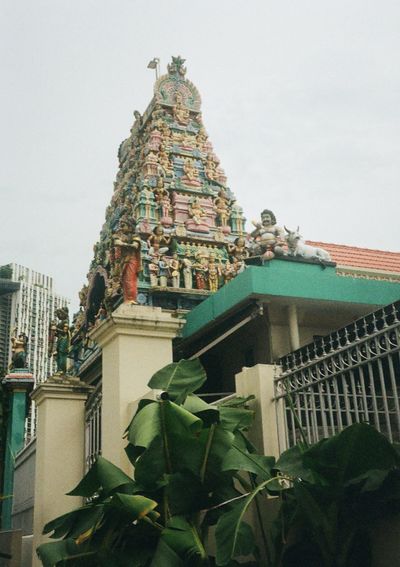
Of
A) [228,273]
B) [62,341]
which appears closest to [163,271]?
[228,273]

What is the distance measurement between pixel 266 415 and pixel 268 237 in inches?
258

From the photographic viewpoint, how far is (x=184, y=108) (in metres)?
21.6

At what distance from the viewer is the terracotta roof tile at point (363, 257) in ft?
54.4

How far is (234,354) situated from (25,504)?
17.9 feet

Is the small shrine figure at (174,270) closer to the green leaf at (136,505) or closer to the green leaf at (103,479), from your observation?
the green leaf at (103,479)

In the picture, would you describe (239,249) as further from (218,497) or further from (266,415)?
(218,497)

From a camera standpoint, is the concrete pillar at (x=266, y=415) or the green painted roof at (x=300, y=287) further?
the green painted roof at (x=300, y=287)

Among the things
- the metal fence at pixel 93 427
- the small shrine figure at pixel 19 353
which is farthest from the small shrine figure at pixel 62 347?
the small shrine figure at pixel 19 353

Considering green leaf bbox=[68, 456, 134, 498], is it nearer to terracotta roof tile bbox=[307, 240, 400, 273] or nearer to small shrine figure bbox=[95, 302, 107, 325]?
terracotta roof tile bbox=[307, 240, 400, 273]

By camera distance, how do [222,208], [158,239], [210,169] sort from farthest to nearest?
[210,169]
[222,208]
[158,239]

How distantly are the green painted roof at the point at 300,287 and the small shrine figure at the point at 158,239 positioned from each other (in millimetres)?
6013

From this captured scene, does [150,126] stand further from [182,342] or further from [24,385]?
[182,342]

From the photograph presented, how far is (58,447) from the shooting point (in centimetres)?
873

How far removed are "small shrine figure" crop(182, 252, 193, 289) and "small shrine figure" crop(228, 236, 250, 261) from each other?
4.39 feet
